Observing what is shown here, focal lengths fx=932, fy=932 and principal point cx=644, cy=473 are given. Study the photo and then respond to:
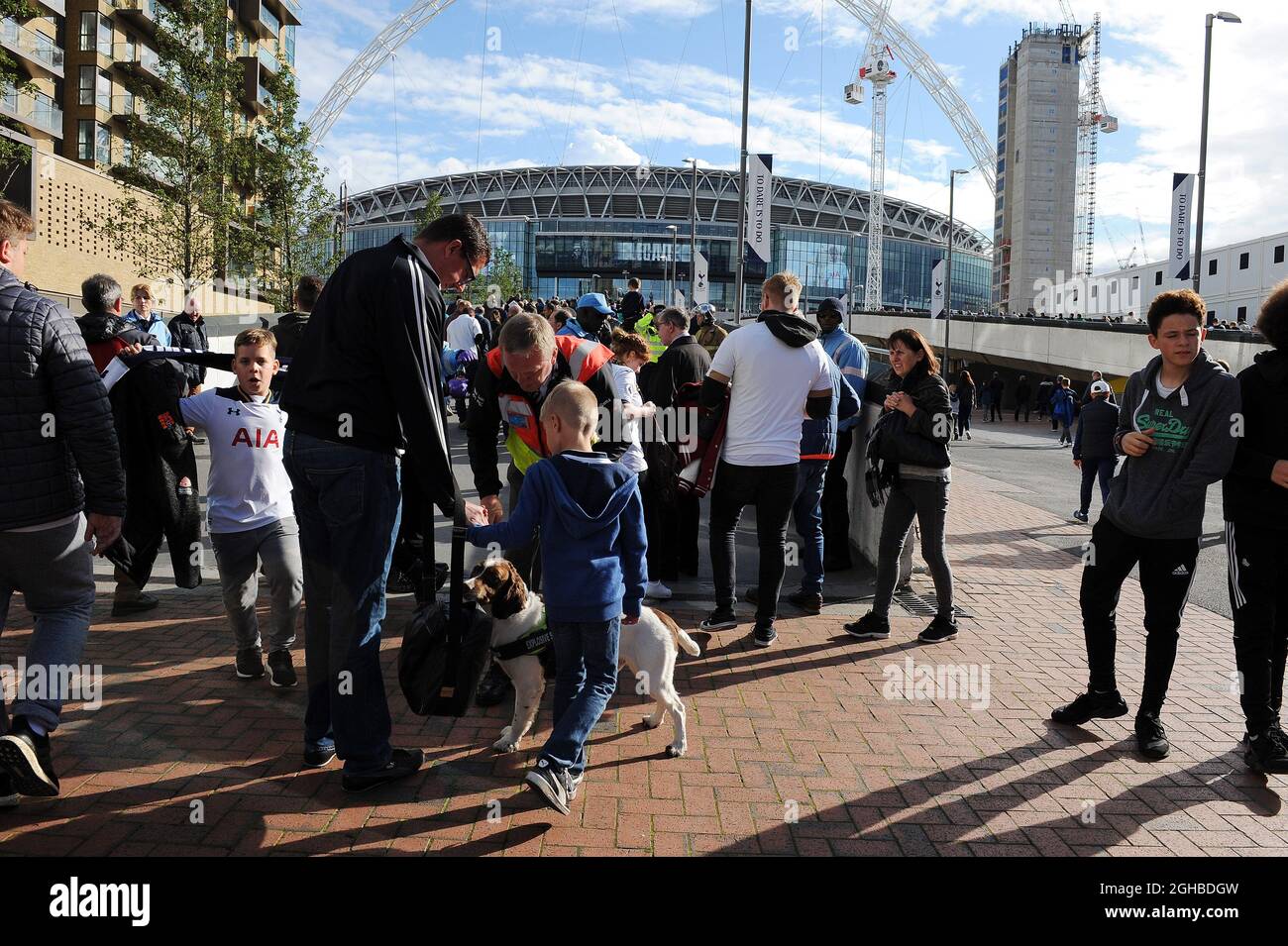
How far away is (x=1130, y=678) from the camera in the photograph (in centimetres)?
516

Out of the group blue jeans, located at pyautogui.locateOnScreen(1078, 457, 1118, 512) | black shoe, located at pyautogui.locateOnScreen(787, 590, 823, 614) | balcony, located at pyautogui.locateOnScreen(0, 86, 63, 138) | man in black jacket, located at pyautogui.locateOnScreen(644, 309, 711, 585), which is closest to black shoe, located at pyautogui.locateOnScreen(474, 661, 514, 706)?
man in black jacket, located at pyautogui.locateOnScreen(644, 309, 711, 585)

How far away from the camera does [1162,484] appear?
161 inches

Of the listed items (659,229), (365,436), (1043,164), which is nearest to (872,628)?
(365,436)

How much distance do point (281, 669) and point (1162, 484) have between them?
164 inches

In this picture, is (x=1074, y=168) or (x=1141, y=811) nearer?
(x=1141, y=811)

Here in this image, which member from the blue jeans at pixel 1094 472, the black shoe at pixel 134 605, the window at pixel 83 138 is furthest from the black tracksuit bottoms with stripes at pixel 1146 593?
the window at pixel 83 138

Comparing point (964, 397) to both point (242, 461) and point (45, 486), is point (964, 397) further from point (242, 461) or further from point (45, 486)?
point (45, 486)

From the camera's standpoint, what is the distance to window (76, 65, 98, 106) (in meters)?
44.9

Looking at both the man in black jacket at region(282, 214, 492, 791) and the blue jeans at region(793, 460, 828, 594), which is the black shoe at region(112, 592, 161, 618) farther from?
the blue jeans at region(793, 460, 828, 594)

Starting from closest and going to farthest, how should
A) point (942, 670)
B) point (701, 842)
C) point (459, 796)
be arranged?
point (701, 842), point (459, 796), point (942, 670)

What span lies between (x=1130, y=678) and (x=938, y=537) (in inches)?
49.9

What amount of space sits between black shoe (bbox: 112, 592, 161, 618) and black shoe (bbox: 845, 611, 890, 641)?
4.35 metres

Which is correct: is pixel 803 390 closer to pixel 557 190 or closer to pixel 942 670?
pixel 942 670
